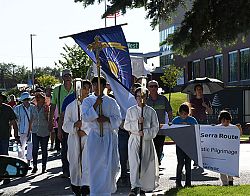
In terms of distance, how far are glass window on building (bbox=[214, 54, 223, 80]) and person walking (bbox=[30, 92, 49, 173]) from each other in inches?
1795

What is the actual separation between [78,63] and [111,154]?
1296 inches

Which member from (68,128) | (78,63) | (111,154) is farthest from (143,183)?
(78,63)

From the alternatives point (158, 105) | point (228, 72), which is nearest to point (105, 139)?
point (158, 105)

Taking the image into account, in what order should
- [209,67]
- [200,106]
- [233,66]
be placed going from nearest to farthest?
[200,106] → [233,66] → [209,67]

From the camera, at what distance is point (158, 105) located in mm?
11977

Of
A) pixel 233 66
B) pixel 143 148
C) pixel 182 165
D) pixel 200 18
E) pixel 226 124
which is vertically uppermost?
pixel 233 66

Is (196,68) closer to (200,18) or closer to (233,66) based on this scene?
(233,66)

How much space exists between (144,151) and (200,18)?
2.90 metres

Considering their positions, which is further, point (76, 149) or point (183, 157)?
point (183, 157)

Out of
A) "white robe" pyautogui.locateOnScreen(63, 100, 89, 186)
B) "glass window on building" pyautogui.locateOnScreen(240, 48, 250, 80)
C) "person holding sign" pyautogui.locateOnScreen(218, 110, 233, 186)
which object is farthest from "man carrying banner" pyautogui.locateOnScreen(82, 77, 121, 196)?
"glass window on building" pyautogui.locateOnScreen(240, 48, 250, 80)

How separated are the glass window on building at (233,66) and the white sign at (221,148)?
43950 mm

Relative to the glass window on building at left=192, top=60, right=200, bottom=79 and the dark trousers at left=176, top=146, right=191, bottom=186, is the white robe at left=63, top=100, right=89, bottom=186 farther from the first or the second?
the glass window on building at left=192, top=60, right=200, bottom=79

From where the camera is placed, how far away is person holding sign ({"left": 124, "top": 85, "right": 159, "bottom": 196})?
9.58 metres

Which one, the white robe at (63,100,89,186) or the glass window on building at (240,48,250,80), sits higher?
the glass window on building at (240,48,250,80)
